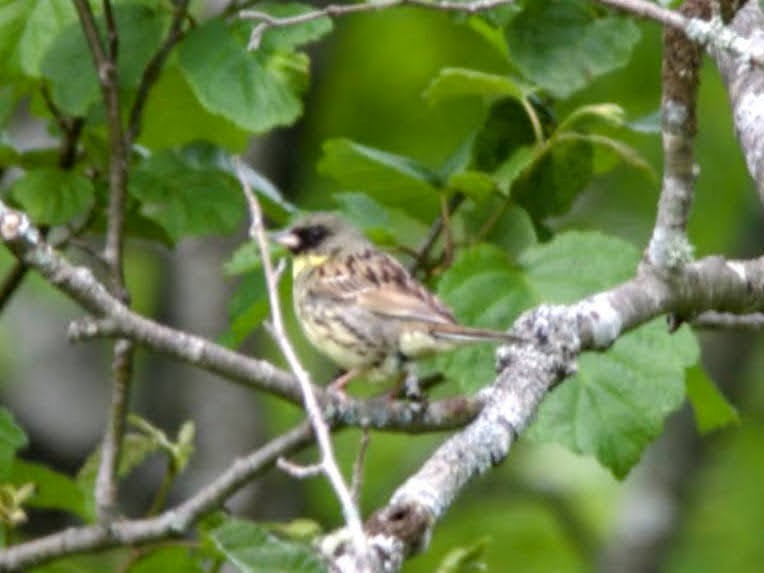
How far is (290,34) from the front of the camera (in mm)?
5008

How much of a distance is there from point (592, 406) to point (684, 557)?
6.51 metres

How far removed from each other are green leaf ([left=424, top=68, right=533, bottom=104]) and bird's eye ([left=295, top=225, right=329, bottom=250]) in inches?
27.6

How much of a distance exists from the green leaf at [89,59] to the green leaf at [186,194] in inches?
10.3

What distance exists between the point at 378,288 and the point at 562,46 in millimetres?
839

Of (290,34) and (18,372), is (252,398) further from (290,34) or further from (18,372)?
(290,34)

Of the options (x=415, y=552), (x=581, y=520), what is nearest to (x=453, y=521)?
(x=581, y=520)

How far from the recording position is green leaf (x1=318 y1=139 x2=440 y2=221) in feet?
16.6

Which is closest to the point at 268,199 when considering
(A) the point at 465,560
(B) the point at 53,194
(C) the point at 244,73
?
(C) the point at 244,73

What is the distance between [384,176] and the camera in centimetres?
514

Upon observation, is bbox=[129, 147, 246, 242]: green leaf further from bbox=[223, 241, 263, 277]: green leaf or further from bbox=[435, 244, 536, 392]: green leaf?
bbox=[435, 244, 536, 392]: green leaf

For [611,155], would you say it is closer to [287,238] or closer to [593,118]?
[593,118]

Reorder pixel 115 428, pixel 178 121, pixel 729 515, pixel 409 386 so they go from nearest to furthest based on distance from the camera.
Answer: pixel 409 386 → pixel 115 428 → pixel 178 121 → pixel 729 515

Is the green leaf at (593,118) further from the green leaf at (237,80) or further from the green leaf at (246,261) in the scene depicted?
the green leaf at (246,261)

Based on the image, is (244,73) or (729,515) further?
(729,515)
